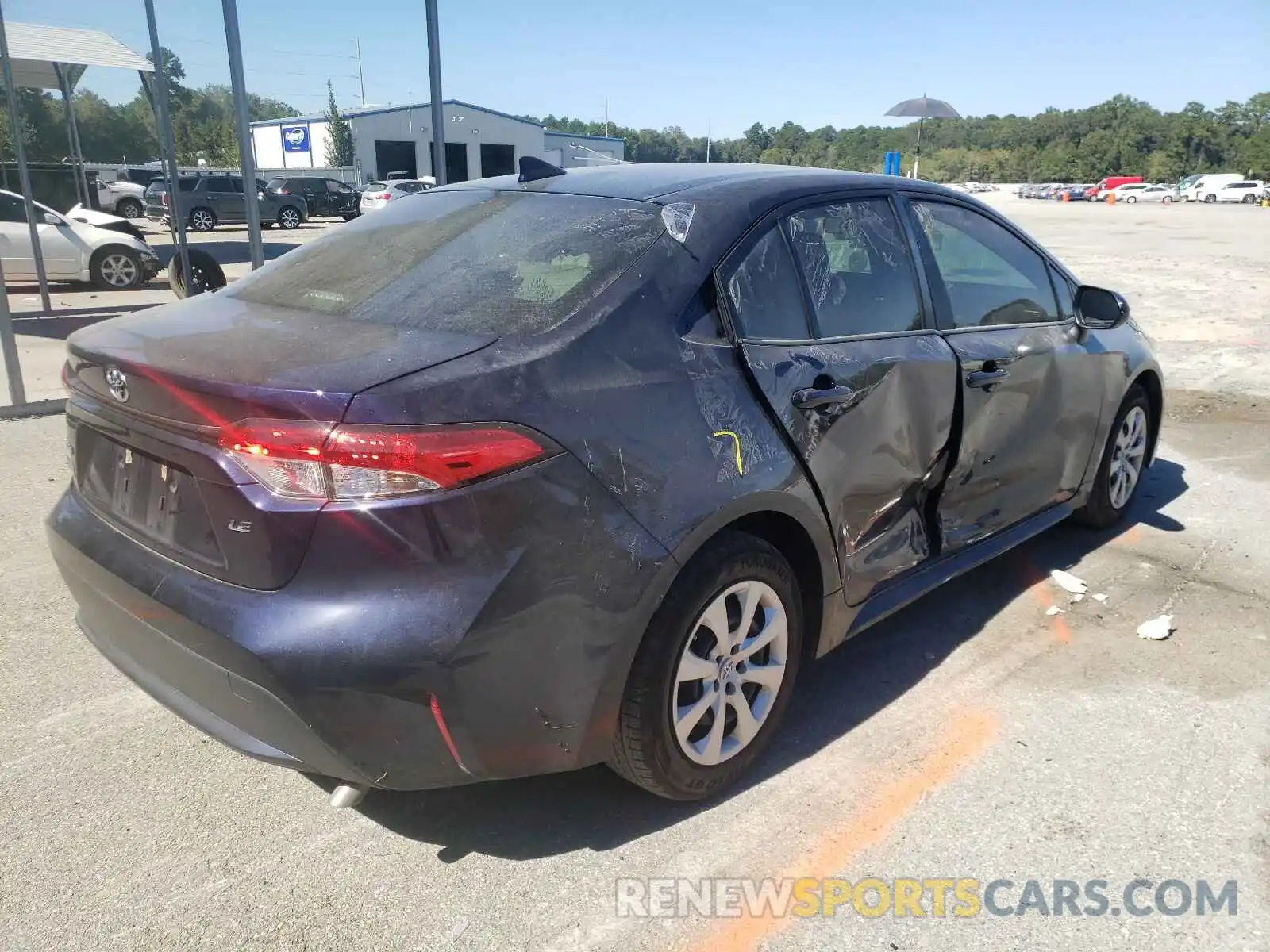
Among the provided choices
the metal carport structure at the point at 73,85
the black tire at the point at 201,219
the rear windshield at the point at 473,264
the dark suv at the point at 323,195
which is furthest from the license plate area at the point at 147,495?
the dark suv at the point at 323,195

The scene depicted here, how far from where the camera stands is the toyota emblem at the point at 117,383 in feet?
7.54

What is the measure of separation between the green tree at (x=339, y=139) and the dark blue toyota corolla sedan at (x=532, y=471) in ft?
188

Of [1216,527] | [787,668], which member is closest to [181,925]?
[787,668]

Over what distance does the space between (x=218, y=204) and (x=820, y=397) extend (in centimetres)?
3266

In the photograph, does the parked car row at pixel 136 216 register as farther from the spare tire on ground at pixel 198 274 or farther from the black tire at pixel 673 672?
the black tire at pixel 673 672

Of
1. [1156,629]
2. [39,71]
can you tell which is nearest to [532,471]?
[1156,629]

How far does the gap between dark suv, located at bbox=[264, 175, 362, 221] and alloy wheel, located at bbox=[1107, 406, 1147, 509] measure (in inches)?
1316

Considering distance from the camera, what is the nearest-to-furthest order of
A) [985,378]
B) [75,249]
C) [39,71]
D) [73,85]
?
[985,378] < [75,249] < [39,71] < [73,85]

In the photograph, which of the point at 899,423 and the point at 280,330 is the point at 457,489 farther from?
the point at 899,423

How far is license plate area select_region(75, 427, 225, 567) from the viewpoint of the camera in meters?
2.15

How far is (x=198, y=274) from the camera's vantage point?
11.0 m

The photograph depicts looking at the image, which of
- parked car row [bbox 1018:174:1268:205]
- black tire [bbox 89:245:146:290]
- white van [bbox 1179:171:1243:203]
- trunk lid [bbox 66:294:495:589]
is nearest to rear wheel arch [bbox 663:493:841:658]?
trunk lid [bbox 66:294:495:589]

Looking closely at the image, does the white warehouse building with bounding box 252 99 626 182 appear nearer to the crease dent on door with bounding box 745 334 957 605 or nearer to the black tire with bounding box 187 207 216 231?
the black tire with bounding box 187 207 216 231

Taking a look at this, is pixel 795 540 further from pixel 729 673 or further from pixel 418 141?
pixel 418 141
